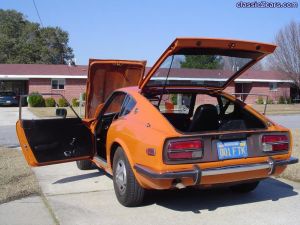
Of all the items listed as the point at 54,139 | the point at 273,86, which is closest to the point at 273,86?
the point at 273,86

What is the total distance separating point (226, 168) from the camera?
16.6 ft

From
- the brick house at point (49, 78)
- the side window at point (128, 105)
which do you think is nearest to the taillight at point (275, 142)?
the side window at point (128, 105)

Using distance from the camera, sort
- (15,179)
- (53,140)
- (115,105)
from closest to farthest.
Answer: (53,140)
(15,179)
(115,105)

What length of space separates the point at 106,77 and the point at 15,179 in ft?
8.80

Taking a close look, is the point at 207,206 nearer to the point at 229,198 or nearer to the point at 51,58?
the point at 229,198

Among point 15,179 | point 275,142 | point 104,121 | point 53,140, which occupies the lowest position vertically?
point 15,179

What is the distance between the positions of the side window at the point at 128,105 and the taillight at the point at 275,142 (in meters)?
1.77

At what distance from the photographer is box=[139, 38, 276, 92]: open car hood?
5254 mm

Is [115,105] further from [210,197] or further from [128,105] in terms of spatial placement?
[210,197]

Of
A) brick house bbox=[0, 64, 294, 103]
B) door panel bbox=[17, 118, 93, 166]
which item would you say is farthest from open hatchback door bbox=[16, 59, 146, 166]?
brick house bbox=[0, 64, 294, 103]

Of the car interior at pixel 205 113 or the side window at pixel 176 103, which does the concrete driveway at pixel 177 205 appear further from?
the side window at pixel 176 103

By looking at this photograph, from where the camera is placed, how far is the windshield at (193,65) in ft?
18.5

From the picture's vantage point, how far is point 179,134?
4.87 metres

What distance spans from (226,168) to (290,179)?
2645mm
